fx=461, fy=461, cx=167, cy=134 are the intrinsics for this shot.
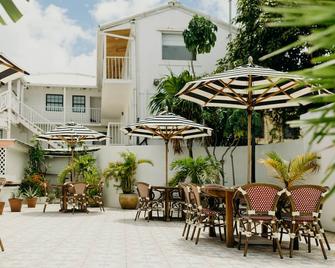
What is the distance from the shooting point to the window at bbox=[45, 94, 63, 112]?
96.5 ft

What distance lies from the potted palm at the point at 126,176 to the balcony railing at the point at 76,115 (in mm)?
13407

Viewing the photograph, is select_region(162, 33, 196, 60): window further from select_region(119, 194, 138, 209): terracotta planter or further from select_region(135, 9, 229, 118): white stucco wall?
select_region(119, 194, 138, 209): terracotta planter

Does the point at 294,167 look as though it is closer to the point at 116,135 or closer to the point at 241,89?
the point at 241,89

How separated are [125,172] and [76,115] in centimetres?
1443

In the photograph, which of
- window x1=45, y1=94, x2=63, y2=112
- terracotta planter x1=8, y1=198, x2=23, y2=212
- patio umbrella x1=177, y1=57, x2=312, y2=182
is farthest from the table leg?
window x1=45, y1=94, x2=63, y2=112

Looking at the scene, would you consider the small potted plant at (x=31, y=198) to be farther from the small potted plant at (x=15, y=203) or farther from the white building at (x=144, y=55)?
the white building at (x=144, y=55)

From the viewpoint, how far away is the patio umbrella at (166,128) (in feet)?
38.6

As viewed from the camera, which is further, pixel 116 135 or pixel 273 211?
pixel 116 135

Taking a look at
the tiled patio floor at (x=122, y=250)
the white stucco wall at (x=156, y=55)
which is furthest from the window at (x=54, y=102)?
the tiled patio floor at (x=122, y=250)

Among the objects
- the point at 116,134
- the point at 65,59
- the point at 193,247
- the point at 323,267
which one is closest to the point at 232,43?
the point at 116,134

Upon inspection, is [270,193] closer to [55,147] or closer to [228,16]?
[228,16]

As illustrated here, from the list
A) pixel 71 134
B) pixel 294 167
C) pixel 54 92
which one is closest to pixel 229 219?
pixel 294 167

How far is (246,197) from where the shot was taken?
21.4ft

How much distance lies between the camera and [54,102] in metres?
30.0
